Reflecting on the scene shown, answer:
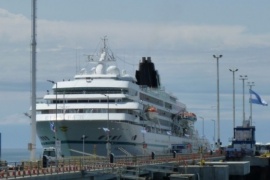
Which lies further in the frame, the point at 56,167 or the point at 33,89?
the point at 33,89

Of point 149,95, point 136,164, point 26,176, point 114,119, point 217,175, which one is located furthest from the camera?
point 149,95

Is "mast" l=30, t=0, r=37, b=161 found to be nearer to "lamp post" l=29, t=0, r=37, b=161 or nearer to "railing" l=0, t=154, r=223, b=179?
"lamp post" l=29, t=0, r=37, b=161

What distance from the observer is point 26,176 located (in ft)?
147

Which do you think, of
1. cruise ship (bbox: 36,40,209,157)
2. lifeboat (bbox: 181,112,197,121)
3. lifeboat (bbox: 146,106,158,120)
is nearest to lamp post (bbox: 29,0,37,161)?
cruise ship (bbox: 36,40,209,157)

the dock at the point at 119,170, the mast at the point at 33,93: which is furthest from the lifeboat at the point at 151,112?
the mast at the point at 33,93

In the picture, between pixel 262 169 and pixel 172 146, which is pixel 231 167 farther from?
pixel 172 146

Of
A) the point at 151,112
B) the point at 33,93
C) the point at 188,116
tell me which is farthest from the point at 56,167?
the point at 188,116

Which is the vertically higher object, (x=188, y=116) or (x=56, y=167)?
(x=188, y=116)

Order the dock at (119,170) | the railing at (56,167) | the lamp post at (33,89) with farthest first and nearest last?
1. the lamp post at (33,89)
2. the dock at (119,170)
3. the railing at (56,167)

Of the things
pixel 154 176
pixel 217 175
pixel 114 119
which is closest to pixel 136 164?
pixel 154 176

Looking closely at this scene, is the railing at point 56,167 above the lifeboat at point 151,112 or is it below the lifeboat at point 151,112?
below

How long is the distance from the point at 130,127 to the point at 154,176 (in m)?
27.3

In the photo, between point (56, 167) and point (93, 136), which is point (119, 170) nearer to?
point (56, 167)

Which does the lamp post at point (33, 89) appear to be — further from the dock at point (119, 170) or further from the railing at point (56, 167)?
the railing at point (56, 167)
